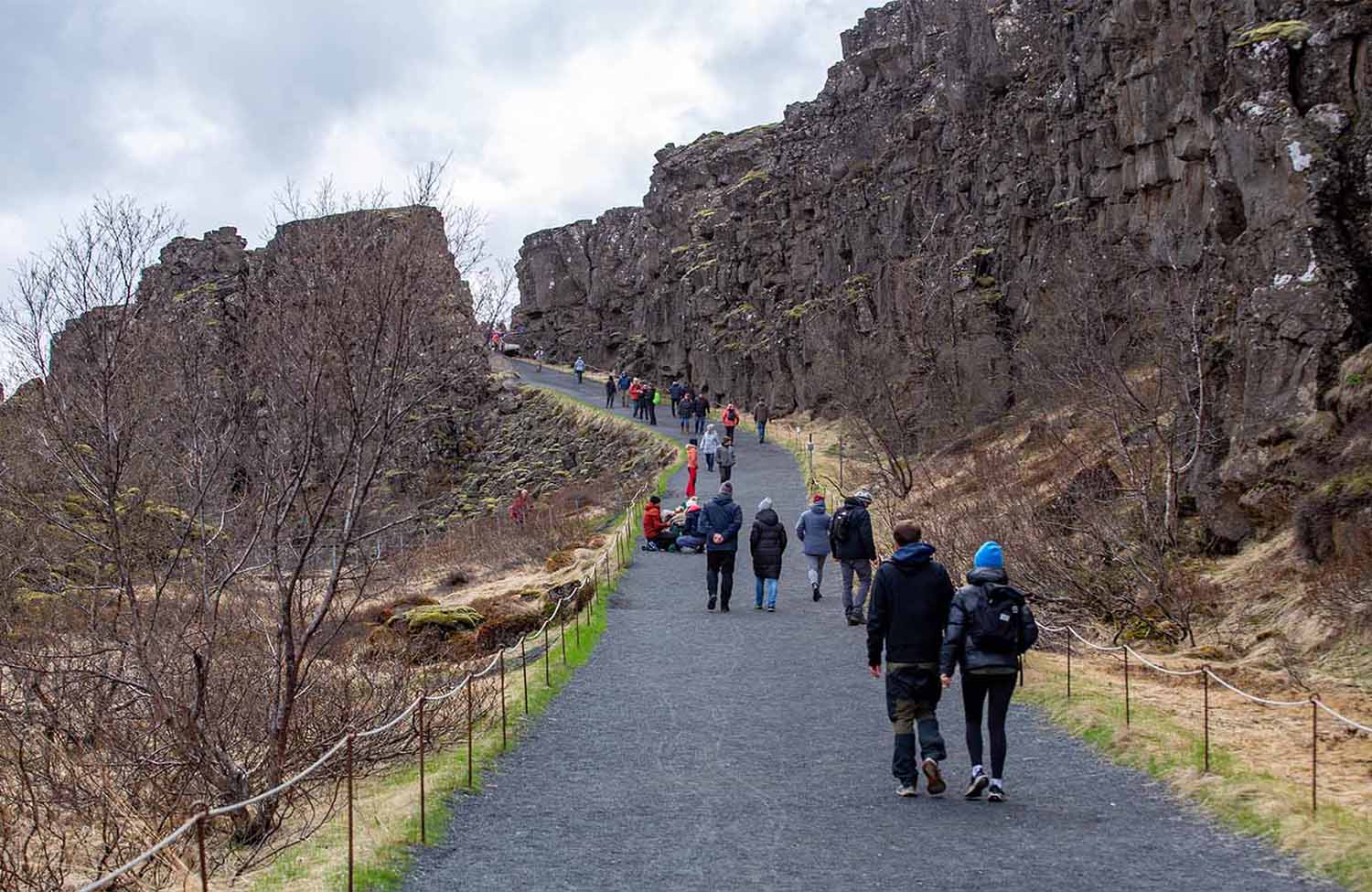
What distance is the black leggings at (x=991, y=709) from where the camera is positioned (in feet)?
28.9

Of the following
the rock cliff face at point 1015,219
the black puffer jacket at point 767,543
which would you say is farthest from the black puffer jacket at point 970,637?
the rock cliff face at point 1015,219

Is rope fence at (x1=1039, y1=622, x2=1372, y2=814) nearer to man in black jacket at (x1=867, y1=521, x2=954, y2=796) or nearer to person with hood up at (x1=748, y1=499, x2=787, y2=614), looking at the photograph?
man in black jacket at (x1=867, y1=521, x2=954, y2=796)

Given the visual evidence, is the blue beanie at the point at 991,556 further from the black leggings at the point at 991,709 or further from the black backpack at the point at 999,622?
the black leggings at the point at 991,709

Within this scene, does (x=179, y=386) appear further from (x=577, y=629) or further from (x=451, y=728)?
(x=451, y=728)

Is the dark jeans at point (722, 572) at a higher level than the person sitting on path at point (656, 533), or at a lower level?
lower

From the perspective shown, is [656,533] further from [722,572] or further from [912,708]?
[912,708]

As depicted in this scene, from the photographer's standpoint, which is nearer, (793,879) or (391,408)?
(793,879)

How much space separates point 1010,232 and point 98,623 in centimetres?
3234

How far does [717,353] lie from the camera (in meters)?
61.8

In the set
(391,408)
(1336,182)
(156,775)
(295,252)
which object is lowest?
(156,775)

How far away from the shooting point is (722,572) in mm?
18672

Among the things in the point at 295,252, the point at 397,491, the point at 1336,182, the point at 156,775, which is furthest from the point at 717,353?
the point at 156,775

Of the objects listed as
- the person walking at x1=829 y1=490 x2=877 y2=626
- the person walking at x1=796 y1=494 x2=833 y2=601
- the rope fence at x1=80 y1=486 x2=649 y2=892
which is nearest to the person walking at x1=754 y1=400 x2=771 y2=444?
the rope fence at x1=80 y1=486 x2=649 y2=892

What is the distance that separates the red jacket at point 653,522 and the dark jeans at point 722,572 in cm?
703
